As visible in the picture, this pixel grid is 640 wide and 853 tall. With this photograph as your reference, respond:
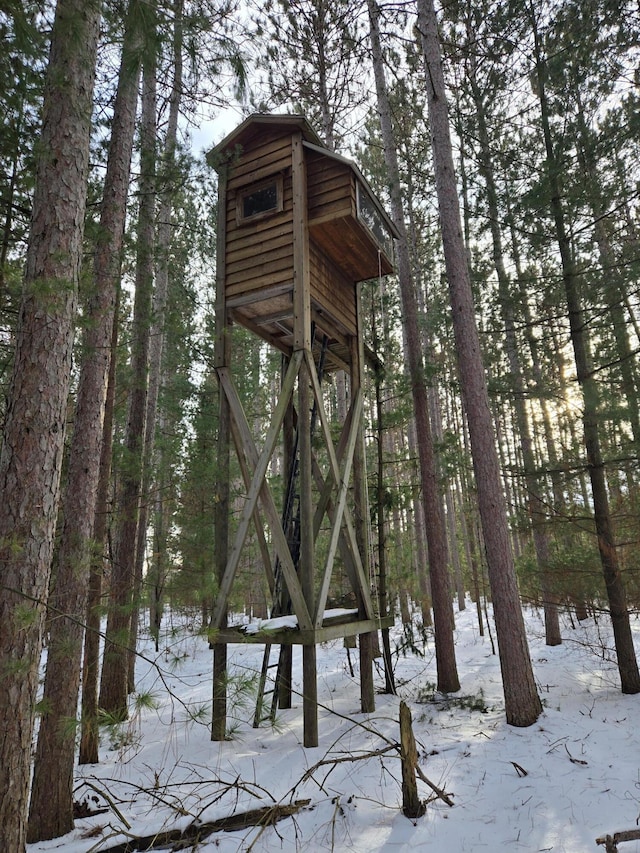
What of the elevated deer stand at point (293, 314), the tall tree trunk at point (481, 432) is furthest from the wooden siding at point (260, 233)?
the tall tree trunk at point (481, 432)

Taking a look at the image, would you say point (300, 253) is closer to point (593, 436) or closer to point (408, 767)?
point (593, 436)

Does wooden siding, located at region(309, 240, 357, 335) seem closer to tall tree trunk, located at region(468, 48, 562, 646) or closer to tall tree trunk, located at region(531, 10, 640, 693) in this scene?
tall tree trunk, located at region(468, 48, 562, 646)

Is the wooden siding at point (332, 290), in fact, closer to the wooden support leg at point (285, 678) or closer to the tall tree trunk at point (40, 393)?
the tall tree trunk at point (40, 393)

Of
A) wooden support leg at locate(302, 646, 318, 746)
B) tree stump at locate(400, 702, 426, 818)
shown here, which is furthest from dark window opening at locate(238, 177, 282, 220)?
tree stump at locate(400, 702, 426, 818)

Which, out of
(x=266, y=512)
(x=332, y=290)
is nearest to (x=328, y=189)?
(x=332, y=290)

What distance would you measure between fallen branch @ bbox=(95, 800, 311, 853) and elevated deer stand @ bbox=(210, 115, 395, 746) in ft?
5.02

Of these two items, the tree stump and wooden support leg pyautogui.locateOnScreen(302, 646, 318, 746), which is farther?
wooden support leg pyautogui.locateOnScreen(302, 646, 318, 746)

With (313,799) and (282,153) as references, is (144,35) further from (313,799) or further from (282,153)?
(313,799)

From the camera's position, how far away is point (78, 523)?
15.8ft

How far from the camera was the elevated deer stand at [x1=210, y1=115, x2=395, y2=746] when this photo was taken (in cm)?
606

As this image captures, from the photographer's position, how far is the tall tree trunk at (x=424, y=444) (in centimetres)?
798

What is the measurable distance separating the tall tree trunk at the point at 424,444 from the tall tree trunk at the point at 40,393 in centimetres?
599

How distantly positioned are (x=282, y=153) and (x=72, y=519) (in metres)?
5.37

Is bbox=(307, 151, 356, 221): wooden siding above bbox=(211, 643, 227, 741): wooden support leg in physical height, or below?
above
